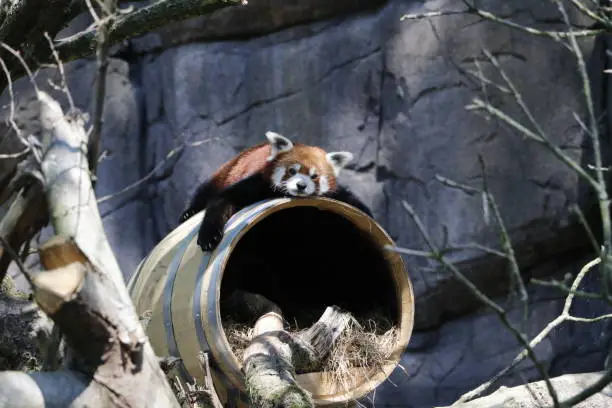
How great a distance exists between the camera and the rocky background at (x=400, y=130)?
5730 millimetres

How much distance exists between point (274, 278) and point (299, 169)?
2.15 feet

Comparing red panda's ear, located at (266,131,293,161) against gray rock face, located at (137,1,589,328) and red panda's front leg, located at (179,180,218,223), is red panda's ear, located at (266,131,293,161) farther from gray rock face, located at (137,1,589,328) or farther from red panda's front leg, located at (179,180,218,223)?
gray rock face, located at (137,1,589,328)

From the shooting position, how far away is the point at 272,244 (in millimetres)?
4551

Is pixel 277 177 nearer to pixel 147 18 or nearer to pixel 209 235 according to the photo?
pixel 209 235

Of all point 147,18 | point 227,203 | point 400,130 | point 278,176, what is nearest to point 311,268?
point 278,176

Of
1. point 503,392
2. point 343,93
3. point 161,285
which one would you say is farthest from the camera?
point 343,93

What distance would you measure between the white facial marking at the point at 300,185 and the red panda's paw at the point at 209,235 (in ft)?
2.72

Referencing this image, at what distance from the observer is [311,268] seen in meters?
4.43

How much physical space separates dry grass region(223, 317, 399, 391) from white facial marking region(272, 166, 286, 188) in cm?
99

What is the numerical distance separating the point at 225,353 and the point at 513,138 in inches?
129

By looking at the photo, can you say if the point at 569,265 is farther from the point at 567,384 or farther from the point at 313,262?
the point at 567,384

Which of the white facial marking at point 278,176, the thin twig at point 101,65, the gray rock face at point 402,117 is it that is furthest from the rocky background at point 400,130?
the thin twig at point 101,65

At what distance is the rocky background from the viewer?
5730mm

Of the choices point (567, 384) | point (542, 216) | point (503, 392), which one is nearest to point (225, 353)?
point (503, 392)
